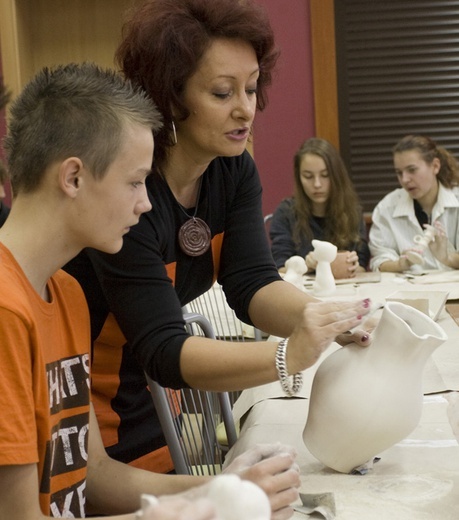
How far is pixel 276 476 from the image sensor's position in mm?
940

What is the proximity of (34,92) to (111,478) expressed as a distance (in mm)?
575

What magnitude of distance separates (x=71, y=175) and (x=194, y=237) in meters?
0.46

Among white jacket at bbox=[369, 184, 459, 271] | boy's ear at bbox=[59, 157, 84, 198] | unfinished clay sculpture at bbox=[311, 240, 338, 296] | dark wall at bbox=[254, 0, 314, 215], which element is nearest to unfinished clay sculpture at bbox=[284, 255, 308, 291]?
unfinished clay sculpture at bbox=[311, 240, 338, 296]

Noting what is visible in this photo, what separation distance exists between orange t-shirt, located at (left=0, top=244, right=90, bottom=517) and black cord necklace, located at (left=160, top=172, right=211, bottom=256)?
0.93ft

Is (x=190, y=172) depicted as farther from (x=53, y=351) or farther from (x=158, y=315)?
(x=53, y=351)

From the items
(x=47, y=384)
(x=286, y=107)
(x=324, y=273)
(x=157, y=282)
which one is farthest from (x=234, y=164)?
(x=286, y=107)

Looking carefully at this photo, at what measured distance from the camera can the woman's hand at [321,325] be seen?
1174 millimetres

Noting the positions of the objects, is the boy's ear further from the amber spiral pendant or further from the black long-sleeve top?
the amber spiral pendant

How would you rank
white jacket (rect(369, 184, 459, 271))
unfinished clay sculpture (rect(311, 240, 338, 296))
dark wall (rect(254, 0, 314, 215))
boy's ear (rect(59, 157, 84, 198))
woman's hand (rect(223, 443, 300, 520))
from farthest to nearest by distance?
dark wall (rect(254, 0, 314, 215)) → white jacket (rect(369, 184, 459, 271)) → unfinished clay sculpture (rect(311, 240, 338, 296)) → boy's ear (rect(59, 157, 84, 198)) → woman's hand (rect(223, 443, 300, 520))

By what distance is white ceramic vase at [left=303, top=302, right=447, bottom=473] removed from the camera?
119 cm

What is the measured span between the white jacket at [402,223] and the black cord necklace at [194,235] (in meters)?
2.32

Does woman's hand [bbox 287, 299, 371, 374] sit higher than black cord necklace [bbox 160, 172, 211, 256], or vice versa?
black cord necklace [bbox 160, 172, 211, 256]

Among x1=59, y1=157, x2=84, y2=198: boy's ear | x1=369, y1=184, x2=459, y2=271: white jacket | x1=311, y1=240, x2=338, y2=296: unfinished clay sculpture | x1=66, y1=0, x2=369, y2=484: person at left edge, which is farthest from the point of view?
x1=369, y1=184, x2=459, y2=271: white jacket

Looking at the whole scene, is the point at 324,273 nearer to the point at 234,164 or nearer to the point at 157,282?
the point at 234,164
